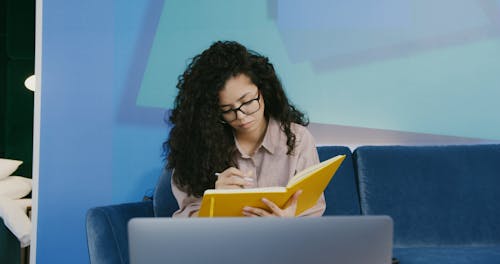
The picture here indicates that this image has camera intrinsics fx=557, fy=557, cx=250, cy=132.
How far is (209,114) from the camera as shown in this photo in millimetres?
1890

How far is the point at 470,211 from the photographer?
232cm

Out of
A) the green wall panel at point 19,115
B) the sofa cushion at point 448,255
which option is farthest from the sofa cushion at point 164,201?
the green wall panel at point 19,115

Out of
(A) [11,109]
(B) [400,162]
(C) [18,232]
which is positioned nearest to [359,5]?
(B) [400,162]

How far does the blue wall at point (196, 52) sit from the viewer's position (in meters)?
2.62

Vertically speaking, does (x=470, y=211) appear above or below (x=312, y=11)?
below

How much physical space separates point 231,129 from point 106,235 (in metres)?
0.57

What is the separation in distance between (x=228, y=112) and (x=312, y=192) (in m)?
0.45

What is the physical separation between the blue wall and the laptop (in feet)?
5.84

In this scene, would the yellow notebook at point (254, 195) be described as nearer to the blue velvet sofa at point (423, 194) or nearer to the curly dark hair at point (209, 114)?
the curly dark hair at point (209, 114)

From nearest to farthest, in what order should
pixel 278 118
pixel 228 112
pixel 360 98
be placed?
pixel 228 112, pixel 278 118, pixel 360 98

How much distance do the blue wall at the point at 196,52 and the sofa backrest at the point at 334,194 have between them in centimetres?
28

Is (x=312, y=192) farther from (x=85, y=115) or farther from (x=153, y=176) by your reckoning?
(x=85, y=115)

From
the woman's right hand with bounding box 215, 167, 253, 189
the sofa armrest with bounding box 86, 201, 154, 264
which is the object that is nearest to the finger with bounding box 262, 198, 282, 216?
the woman's right hand with bounding box 215, 167, 253, 189

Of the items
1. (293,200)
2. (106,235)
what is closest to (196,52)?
(106,235)
